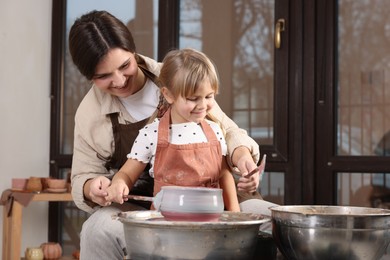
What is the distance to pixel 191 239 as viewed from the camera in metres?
1.26

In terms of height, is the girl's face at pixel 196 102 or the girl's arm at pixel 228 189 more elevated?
the girl's face at pixel 196 102

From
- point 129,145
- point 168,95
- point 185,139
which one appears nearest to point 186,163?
point 185,139

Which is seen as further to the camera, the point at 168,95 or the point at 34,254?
the point at 34,254

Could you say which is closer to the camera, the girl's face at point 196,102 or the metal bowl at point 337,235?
the metal bowl at point 337,235

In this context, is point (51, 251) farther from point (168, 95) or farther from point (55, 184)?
point (168, 95)

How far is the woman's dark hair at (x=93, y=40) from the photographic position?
1.94 meters

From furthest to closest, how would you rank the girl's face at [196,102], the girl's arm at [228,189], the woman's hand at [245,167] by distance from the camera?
the girl's arm at [228,189] < the girl's face at [196,102] < the woman's hand at [245,167]

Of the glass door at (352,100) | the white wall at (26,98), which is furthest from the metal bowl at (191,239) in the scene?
the white wall at (26,98)

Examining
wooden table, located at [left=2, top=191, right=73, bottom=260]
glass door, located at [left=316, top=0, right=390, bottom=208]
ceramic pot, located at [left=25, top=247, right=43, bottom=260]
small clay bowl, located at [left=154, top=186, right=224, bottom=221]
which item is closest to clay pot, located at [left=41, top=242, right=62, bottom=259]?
ceramic pot, located at [left=25, top=247, right=43, bottom=260]

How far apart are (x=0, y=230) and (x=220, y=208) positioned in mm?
2550

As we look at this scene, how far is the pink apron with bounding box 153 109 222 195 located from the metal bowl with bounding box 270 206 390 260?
0.50m

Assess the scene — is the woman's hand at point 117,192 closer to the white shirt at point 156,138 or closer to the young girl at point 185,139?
the young girl at point 185,139

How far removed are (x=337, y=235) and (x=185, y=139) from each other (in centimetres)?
66

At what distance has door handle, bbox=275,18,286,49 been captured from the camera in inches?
132
